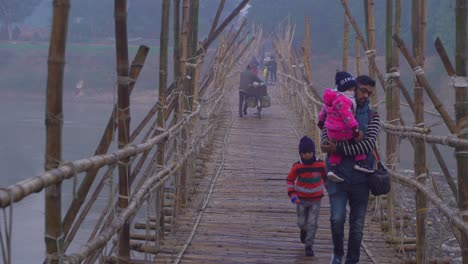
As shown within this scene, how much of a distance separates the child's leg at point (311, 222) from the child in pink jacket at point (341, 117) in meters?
0.72

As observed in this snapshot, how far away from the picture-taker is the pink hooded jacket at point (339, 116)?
363cm

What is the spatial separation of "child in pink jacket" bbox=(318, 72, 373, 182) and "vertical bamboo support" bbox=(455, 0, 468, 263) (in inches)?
26.2

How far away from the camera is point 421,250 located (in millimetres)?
3789

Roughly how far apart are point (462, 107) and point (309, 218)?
1.66 metres

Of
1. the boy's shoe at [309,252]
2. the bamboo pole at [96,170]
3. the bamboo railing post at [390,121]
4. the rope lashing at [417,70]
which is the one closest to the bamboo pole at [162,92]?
the boy's shoe at [309,252]

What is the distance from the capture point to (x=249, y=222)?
5.21 meters

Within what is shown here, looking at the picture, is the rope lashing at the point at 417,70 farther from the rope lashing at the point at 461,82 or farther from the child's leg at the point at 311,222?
the child's leg at the point at 311,222

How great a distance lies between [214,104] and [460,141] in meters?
7.48

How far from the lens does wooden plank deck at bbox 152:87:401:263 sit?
436 centimetres

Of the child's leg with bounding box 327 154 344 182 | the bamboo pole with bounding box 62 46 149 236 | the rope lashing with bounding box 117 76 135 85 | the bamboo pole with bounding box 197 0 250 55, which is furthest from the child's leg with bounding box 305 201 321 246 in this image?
the bamboo pole with bounding box 197 0 250 55

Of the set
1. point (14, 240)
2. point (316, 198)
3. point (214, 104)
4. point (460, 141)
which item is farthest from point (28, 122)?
point (460, 141)

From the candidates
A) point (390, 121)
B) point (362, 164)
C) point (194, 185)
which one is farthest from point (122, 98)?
point (194, 185)

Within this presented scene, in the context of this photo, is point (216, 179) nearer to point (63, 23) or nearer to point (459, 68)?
point (459, 68)

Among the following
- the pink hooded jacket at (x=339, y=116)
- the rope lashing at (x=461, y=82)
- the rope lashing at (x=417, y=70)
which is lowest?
the pink hooded jacket at (x=339, y=116)
